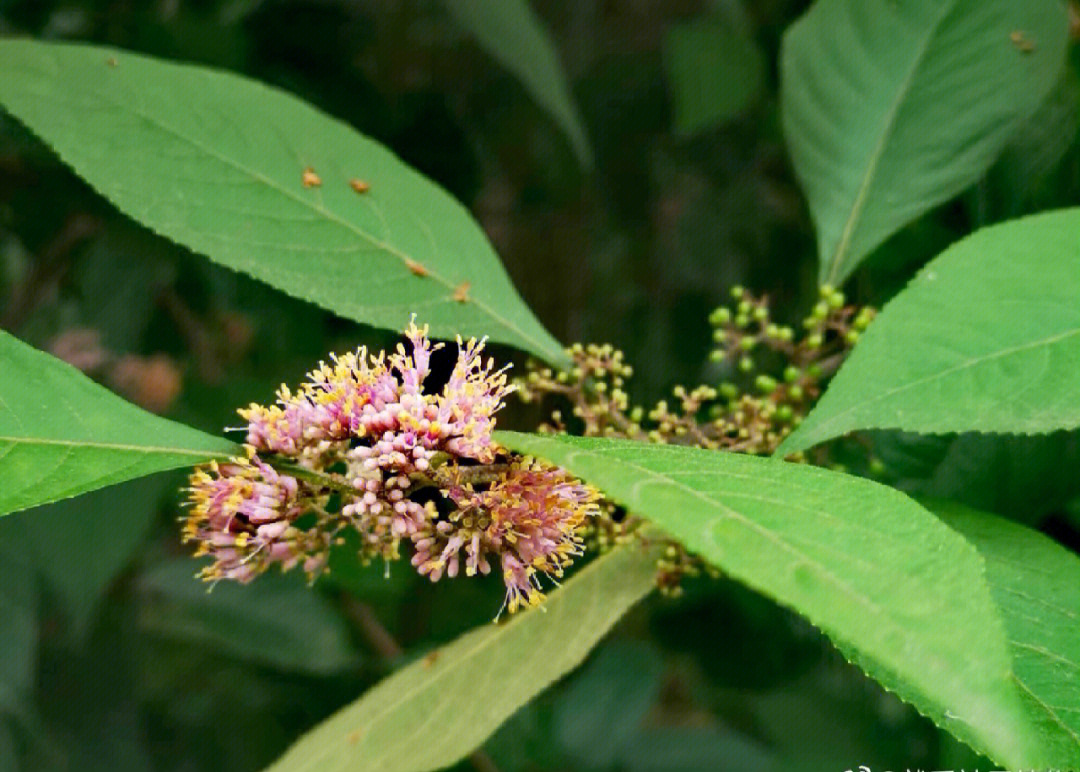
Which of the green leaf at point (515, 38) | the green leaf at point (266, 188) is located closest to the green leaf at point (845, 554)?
the green leaf at point (266, 188)

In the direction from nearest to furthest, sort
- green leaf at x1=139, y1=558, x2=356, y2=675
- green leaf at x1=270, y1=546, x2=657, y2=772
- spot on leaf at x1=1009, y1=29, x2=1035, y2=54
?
green leaf at x1=270, y1=546, x2=657, y2=772 < spot on leaf at x1=1009, y1=29, x2=1035, y2=54 < green leaf at x1=139, y1=558, x2=356, y2=675

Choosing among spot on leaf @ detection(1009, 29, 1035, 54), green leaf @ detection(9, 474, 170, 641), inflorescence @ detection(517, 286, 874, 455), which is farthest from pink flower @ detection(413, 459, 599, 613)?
green leaf @ detection(9, 474, 170, 641)

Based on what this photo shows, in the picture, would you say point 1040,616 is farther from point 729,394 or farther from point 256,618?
point 256,618

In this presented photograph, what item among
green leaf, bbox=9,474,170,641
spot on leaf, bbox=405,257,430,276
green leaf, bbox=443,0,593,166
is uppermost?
green leaf, bbox=443,0,593,166

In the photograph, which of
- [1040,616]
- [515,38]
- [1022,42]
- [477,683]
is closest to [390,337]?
[515,38]

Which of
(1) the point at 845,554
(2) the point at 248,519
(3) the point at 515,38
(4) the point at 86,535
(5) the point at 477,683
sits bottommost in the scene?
(4) the point at 86,535

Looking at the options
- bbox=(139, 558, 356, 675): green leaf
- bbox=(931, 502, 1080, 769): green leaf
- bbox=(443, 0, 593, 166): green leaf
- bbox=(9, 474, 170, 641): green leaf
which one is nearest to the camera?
bbox=(931, 502, 1080, 769): green leaf

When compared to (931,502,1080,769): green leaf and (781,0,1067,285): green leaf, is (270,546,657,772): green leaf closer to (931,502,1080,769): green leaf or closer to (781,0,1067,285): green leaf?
(931,502,1080,769): green leaf

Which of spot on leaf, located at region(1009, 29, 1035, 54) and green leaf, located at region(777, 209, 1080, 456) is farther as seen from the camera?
spot on leaf, located at region(1009, 29, 1035, 54)
